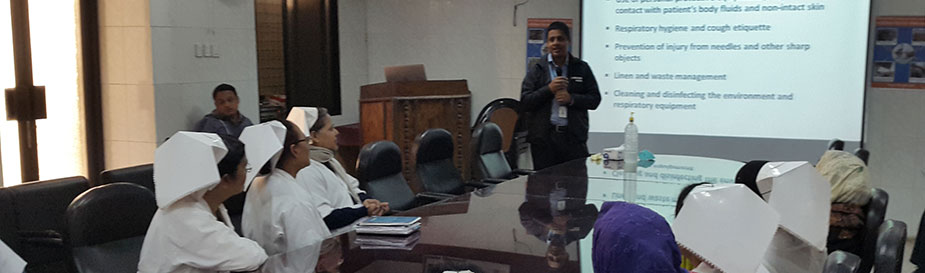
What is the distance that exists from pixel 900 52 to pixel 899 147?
0.76 m

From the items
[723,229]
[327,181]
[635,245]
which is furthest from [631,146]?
[635,245]

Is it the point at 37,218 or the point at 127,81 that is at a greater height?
the point at 127,81

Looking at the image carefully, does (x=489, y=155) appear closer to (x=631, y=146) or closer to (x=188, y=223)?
(x=631, y=146)

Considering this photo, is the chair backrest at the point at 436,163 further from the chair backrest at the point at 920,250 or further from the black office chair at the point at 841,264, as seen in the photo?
the black office chair at the point at 841,264

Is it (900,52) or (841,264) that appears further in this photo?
(900,52)

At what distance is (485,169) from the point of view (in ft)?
18.4

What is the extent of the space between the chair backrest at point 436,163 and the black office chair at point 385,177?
0.82ft

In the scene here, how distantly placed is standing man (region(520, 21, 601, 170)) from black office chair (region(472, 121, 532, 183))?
25 cm

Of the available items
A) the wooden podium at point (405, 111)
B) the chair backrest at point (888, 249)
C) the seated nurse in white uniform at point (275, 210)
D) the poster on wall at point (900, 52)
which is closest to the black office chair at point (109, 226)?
the seated nurse in white uniform at point (275, 210)

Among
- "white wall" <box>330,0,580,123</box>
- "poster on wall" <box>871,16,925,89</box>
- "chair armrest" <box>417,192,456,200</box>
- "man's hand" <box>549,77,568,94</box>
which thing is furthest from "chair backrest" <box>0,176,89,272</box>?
"poster on wall" <box>871,16,925,89</box>

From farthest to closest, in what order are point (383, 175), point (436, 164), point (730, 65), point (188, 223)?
point (730, 65) → point (436, 164) → point (383, 175) → point (188, 223)

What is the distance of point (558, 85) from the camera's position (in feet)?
18.6

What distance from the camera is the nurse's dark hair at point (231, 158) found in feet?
9.25

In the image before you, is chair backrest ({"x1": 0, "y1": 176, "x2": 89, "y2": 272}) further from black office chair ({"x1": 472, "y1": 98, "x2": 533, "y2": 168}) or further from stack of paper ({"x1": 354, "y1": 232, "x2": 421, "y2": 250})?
black office chair ({"x1": 472, "y1": 98, "x2": 533, "y2": 168})
